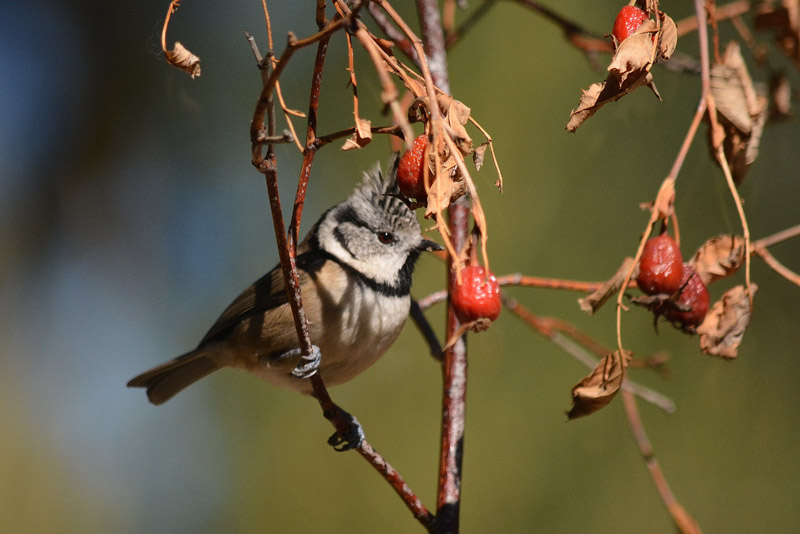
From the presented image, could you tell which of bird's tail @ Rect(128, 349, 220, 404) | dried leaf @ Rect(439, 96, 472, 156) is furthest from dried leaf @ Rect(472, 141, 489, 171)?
bird's tail @ Rect(128, 349, 220, 404)

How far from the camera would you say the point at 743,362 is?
389cm

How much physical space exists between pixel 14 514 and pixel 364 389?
7.47 feet

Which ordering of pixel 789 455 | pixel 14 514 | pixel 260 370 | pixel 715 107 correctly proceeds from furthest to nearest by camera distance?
pixel 14 514 < pixel 789 455 < pixel 260 370 < pixel 715 107

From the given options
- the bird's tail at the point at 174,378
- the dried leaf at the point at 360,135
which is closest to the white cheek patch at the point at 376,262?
the bird's tail at the point at 174,378

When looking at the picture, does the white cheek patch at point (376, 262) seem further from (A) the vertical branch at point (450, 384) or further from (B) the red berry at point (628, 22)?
(B) the red berry at point (628, 22)

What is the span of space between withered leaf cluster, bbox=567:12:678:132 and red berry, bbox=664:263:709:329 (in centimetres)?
43

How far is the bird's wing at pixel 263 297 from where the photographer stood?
8.92 feet

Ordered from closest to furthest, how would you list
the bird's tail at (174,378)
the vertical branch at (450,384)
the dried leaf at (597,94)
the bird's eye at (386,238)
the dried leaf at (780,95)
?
the dried leaf at (597,94), the vertical branch at (450,384), the dried leaf at (780,95), the bird's eye at (386,238), the bird's tail at (174,378)

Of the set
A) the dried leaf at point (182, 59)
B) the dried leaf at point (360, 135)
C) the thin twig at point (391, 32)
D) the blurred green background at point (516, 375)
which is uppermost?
the dried leaf at point (182, 59)

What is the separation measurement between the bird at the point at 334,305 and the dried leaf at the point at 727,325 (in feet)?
3.61

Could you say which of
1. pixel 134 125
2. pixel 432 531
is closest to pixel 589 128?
pixel 432 531

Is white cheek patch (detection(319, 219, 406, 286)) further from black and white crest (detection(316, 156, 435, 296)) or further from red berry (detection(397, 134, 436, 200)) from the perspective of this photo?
red berry (detection(397, 134, 436, 200))

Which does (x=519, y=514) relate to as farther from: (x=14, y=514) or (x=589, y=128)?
(x=14, y=514)

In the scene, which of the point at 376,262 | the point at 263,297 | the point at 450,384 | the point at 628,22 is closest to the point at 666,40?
the point at 628,22
